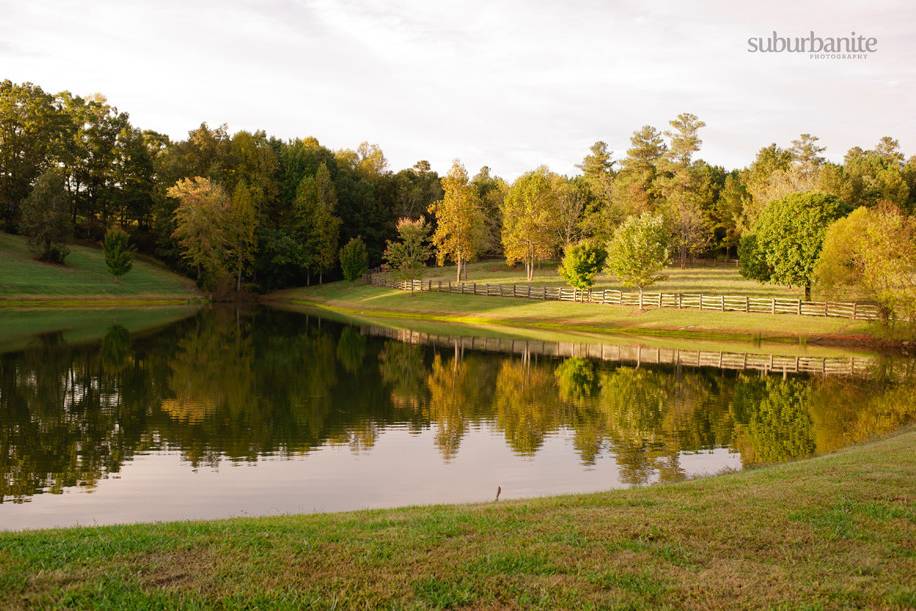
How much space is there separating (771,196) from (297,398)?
65.5 metres

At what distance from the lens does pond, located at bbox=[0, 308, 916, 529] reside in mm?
16031

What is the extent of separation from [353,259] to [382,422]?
6622cm

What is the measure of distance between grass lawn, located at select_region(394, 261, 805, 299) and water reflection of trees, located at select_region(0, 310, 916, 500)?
1331 inches

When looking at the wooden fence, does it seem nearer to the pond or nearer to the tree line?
the tree line

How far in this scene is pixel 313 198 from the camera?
93.6 m

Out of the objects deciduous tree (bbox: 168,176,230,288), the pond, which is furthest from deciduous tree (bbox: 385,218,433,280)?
the pond

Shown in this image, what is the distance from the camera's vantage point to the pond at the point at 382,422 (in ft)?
52.6

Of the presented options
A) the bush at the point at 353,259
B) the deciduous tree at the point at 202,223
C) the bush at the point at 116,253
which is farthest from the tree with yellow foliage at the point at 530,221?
the bush at the point at 116,253

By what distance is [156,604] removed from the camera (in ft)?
22.4

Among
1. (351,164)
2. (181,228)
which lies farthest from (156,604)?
(351,164)

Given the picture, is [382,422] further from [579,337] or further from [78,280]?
[78,280]

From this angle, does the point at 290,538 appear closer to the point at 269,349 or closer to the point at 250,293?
the point at 269,349

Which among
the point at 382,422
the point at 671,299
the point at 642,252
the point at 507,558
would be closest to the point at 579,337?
the point at 642,252

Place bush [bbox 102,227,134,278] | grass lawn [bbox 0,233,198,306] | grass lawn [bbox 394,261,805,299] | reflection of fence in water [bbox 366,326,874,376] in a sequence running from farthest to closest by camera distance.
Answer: bush [bbox 102,227,134,278] → grass lawn [bbox 0,233,198,306] → grass lawn [bbox 394,261,805,299] → reflection of fence in water [bbox 366,326,874,376]
